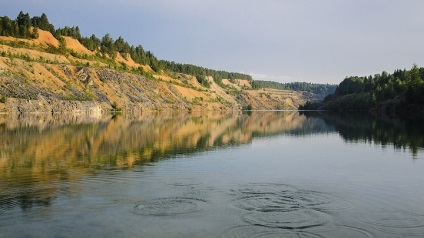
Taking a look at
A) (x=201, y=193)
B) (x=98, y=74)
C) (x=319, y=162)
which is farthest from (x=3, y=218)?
(x=98, y=74)

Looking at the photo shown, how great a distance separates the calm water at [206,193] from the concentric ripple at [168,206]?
0.05 meters

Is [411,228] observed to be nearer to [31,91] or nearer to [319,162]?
[319,162]

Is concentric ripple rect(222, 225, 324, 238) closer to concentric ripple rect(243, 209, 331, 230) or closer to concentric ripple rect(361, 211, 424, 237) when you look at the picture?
concentric ripple rect(243, 209, 331, 230)

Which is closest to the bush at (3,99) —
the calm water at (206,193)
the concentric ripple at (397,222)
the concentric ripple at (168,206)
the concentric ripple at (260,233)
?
the calm water at (206,193)

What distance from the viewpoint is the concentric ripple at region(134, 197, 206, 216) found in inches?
854

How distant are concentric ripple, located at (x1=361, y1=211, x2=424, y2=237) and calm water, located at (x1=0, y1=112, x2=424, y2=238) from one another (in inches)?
1.8

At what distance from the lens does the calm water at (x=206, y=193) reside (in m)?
19.2

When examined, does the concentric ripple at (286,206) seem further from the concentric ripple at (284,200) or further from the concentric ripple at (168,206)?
the concentric ripple at (168,206)

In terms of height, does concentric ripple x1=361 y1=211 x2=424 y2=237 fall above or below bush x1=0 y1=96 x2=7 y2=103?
below

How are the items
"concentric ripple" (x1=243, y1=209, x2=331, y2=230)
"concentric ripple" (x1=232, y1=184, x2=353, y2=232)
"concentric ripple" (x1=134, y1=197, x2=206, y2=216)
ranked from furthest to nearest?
"concentric ripple" (x1=134, y1=197, x2=206, y2=216) → "concentric ripple" (x1=232, y1=184, x2=353, y2=232) → "concentric ripple" (x1=243, y1=209, x2=331, y2=230)

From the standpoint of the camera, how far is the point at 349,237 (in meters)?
17.9

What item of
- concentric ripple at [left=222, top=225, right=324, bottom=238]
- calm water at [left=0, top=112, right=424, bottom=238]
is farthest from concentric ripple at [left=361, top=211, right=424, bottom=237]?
concentric ripple at [left=222, top=225, right=324, bottom=238]

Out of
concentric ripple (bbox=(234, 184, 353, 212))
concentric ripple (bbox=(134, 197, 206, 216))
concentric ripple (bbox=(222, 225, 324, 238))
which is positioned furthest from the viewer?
concentric ripple (bbox=(234, 184, 353, 212))

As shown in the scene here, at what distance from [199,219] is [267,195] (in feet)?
21.5
